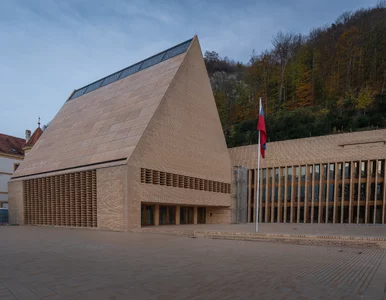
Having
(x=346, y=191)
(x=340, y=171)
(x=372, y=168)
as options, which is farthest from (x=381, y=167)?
(x=346, y=191)

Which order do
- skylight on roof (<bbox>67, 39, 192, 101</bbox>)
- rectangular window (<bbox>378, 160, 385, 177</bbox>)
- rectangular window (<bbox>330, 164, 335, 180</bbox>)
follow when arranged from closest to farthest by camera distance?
rectangular window (<bbox>378, 160, 385, 177</bbox>), skylight on roof (<bbox>67, 39, 192, 101</bbox>), rectangular window (<bbox>330, 164, 335, 180</bbox>)

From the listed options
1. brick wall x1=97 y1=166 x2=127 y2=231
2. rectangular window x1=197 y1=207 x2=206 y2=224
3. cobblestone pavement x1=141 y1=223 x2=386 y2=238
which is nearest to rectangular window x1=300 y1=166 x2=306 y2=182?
cobblestone pavement x1=141 y1=223 x2=386 y2=238

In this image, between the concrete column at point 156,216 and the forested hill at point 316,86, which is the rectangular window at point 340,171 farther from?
the concrete column at point 156,216

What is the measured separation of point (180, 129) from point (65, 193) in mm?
8115

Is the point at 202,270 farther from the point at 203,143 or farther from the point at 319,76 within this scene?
the point at 319,76

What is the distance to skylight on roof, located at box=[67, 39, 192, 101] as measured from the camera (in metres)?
21.0

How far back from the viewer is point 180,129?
17.9 m

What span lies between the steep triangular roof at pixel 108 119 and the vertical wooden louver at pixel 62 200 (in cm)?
85

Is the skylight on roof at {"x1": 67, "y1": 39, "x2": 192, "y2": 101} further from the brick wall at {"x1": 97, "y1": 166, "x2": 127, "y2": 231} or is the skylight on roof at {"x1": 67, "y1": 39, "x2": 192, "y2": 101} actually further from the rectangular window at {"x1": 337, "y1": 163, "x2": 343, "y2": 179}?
the rectangular window at {"x1": 337, "y1": 163, "x2": 343, "y2": 179}

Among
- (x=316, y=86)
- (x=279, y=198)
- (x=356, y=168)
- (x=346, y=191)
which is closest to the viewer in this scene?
(x=356, y=168)

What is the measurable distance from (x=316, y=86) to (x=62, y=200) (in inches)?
1286

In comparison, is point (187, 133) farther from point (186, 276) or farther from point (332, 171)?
point (186, 276)

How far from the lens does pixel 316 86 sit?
3559 centimetres

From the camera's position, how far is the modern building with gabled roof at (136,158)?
1451cm
